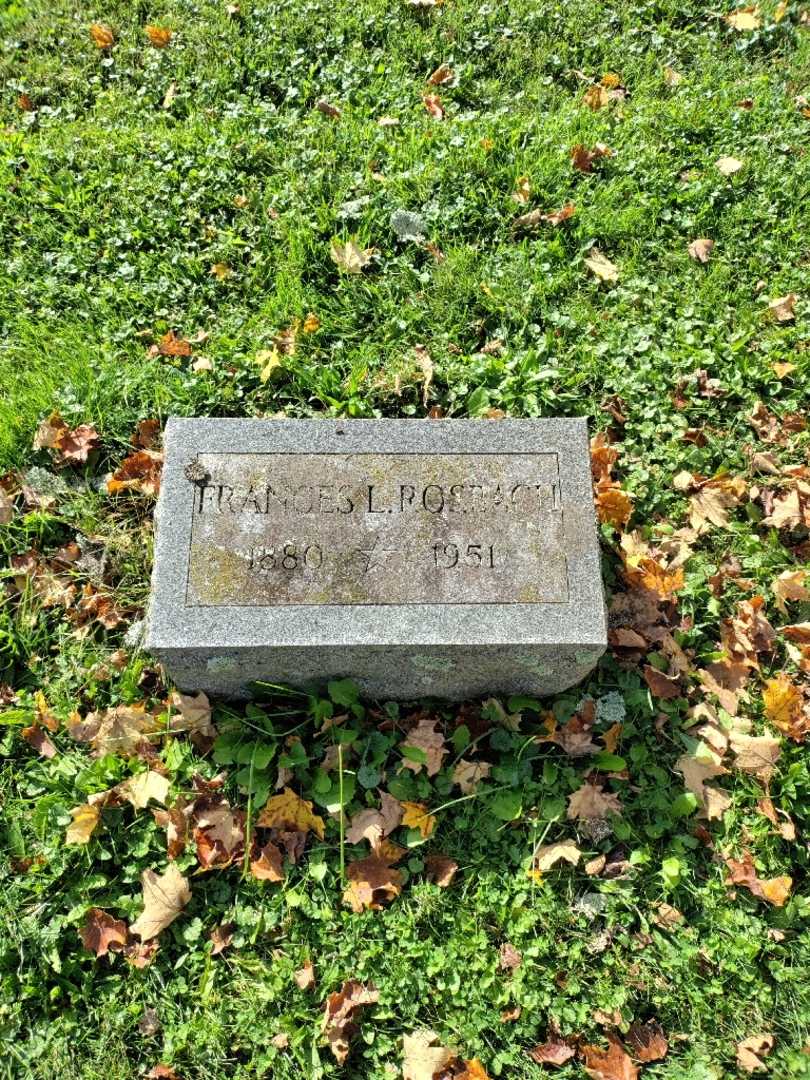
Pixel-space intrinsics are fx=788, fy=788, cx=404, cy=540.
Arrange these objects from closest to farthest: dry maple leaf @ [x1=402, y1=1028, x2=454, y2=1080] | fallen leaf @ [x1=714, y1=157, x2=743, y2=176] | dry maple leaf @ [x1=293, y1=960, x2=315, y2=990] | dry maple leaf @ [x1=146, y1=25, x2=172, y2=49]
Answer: dry maple leaf @ [x1=402, y1=1028, x2=454, y2=1080], dry maple leaf @ [x1=293, y1=960, x2=315, y2=990], fallen leaf @ [x1=714, y1=157, x2=743, y2=176], dry maple leaf @ [x1=146, y1=25, x2=172, y2=49]

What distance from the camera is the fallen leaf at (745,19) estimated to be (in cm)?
502

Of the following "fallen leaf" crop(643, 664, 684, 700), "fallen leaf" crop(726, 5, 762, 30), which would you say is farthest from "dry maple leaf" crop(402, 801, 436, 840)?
"fallen leaf" crop(726, 5, 762, 30)

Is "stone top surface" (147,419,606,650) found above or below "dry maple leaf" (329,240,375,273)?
below

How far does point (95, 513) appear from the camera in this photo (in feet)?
10.8

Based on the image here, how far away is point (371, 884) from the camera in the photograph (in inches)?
104

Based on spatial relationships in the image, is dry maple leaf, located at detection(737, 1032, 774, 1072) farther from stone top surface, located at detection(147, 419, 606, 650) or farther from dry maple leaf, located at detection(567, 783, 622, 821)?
stone top surface, located at detection(147, 419, 606, 650)

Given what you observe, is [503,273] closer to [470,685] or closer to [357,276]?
[357,276]

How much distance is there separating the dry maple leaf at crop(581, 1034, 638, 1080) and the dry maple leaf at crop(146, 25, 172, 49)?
5.64 metres

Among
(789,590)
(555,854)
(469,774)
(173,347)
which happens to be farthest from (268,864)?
(173,347)

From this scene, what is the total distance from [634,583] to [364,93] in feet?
11.0

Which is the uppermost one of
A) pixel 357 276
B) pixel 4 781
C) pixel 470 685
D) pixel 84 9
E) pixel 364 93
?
pixel 84 9

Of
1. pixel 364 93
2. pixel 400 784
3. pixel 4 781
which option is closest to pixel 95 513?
pixel 4 781

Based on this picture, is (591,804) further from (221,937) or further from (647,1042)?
(221,937)

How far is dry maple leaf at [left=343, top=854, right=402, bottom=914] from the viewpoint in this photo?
2619mm
